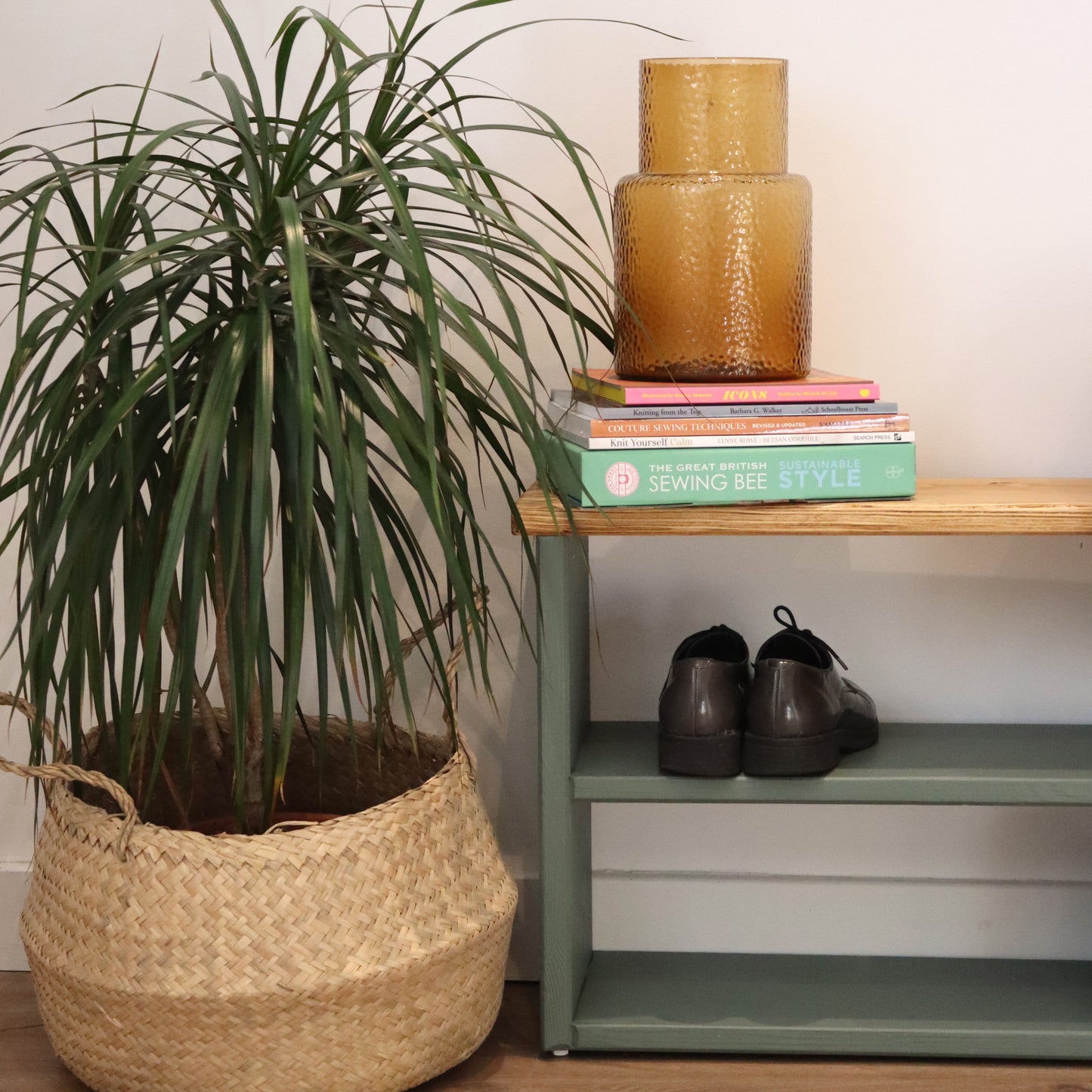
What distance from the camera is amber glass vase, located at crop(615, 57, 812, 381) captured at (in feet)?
4.34

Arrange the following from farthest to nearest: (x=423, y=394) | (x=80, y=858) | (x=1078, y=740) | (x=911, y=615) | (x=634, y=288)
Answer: (x=911, y=615), (x=1078, y=740), (x=634, y=288), (x=80, y=858), (x=423, y=394)

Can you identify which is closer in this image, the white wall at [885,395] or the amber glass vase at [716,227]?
the amber glass vase at [716,227]

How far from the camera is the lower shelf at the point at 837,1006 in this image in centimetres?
139

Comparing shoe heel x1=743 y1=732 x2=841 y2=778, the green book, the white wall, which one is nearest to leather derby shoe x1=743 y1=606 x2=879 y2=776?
shoe heel x1=743 y1=732 x2=841 y2=778

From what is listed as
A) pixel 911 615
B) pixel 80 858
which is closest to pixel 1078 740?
pixel 911 615

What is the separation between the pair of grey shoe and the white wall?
282 mm

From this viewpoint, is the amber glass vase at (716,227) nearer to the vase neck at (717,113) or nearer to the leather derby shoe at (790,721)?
the vase neck at (717,113)

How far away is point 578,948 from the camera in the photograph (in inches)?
58.5

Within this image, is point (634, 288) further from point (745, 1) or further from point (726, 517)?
point (745, 1)

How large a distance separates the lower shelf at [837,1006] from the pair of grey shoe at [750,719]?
11.8 inches

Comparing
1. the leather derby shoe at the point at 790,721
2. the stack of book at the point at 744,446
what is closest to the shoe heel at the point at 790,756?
the leather derby shoe at the point at 790,721

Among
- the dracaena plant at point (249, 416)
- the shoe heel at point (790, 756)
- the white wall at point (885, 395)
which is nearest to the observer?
the dracaena plant at point (249, 416)

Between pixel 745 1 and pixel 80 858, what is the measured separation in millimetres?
1197

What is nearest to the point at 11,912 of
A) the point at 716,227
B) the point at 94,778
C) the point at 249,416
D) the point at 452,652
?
the point at 94,778
